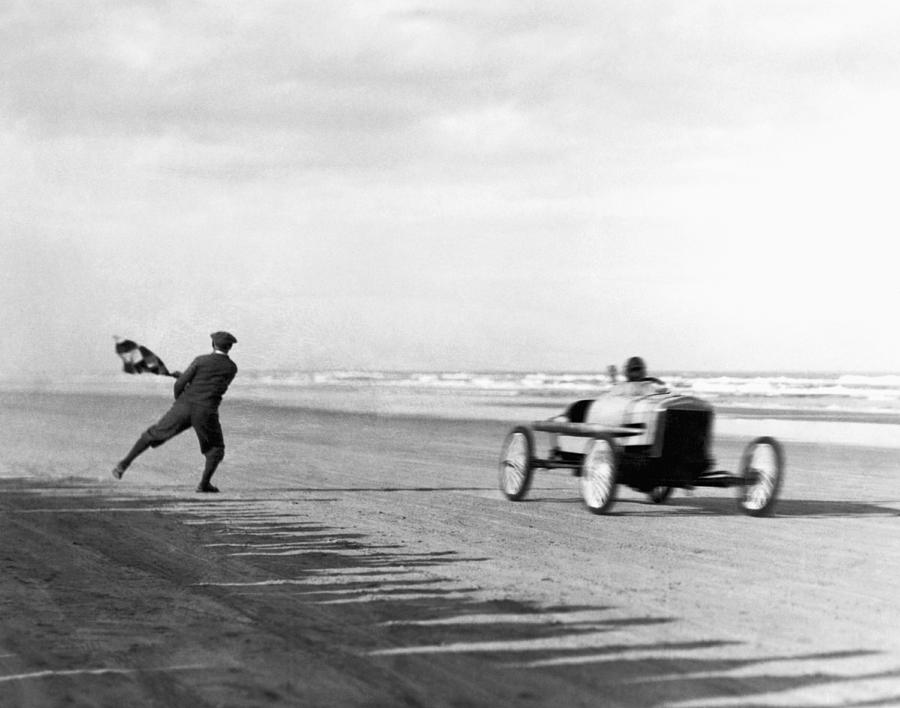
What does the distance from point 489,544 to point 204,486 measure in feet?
17.5

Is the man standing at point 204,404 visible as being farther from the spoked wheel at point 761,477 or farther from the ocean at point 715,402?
the ocean at point 715,402

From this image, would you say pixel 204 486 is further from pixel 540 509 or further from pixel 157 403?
pixel 157 403

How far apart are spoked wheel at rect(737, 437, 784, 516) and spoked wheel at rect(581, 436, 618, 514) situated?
1529 millimetres

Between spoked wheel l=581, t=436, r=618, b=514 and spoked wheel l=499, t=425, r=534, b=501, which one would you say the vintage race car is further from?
spoked wheel l=499, t=425, r=534, b=501

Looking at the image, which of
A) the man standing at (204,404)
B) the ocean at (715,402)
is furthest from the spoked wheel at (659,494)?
the man standing at (204,404)

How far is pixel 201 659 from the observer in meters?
6.19

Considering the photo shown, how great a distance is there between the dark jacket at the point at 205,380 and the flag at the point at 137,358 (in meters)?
0.23

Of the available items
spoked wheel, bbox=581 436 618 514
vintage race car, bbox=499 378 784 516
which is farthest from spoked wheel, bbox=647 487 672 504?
spoked wheel, bbox=581 436 618 514

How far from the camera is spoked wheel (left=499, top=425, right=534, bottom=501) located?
45.9ft

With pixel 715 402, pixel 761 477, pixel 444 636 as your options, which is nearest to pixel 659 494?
pixel 761 477

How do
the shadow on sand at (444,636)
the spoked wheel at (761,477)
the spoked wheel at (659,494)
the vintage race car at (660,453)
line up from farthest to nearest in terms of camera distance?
the spoked wheel at (659,494) → the spoked wheel at (761,477) → the vintage race car at (660,453) → the shadow on sand at (444,636)

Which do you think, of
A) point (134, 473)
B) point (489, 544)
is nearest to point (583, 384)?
point (134, 473)

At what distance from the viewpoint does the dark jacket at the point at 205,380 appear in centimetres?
1460

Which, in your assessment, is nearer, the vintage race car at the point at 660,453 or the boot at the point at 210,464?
the vintage race car at the point at 660,453
